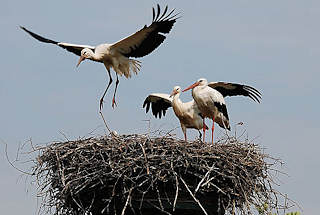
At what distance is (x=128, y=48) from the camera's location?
954cm

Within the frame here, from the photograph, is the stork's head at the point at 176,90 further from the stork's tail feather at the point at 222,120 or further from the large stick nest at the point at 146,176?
the large stick nest at the point at 146,176

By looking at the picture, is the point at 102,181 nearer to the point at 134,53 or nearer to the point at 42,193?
the point at 42,193

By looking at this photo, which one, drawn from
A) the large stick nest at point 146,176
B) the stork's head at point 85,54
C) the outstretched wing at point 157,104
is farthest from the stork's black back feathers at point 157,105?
the large stick nest at point 146,176

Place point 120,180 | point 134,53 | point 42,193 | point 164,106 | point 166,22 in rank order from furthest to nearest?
point 164,106
point 134,53
point 166,22
point 42,193
point 120,180

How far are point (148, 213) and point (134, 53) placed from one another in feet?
11.0

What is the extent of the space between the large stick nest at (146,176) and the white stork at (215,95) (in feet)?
6.96

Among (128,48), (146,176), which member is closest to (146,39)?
(128,48)

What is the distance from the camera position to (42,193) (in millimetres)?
7102

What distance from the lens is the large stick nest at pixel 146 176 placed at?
6.59m

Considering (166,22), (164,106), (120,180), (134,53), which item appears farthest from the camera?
(164,106)

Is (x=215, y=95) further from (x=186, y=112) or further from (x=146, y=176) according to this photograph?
(x=146, y=176)

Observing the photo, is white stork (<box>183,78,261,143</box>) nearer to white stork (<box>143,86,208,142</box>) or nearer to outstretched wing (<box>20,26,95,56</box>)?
white stork (<box>143,86,208,142</box>)

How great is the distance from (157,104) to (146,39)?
1.72 metres

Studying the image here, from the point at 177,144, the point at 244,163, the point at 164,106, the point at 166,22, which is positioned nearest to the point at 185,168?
the point at 177,144
